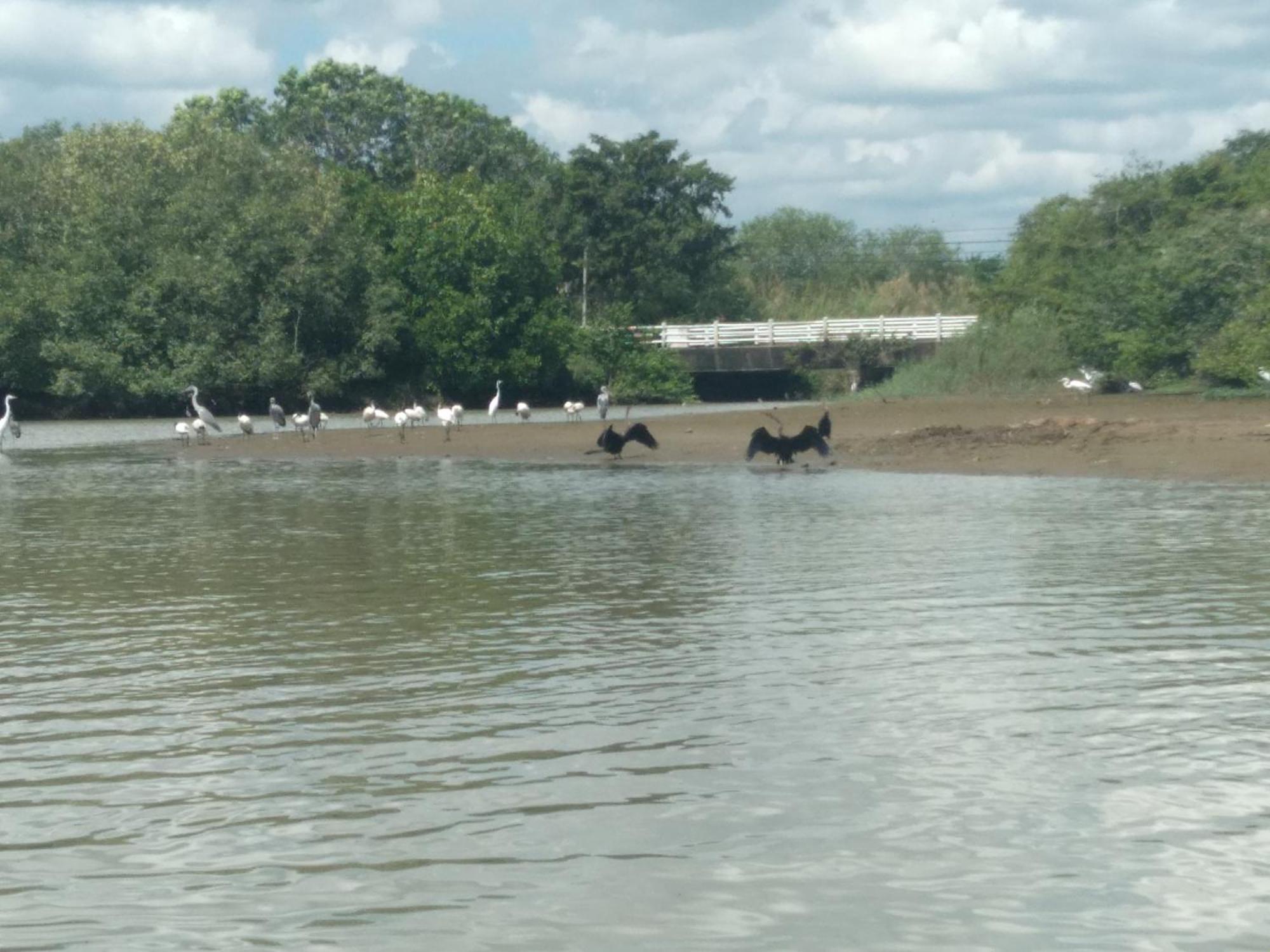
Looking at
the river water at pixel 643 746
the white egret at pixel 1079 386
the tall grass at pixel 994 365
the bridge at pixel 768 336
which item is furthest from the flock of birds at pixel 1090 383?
the river water at pixel 643 746

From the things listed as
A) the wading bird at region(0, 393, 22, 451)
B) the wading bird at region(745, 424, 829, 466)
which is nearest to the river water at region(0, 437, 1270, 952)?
the wading bird at region(745, 424, 829, 466)

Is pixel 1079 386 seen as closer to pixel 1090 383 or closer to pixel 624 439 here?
pixel 1090 383

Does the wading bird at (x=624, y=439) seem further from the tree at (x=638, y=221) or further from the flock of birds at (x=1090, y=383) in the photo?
the tree at (x=638, y=221)

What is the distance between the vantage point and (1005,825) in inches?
278

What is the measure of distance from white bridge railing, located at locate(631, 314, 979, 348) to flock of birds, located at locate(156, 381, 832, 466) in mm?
14610

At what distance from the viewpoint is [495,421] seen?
50875mm

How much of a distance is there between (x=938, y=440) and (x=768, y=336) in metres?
38.1

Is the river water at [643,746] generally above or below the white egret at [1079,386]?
below

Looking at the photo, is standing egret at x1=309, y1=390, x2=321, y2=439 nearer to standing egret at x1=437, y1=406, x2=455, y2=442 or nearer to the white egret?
standing egret at x1=437, y1=406, x2=455, y2=442

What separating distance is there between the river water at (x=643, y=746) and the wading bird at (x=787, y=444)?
12.1 m

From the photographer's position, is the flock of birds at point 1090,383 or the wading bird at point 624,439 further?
the flock of birds at point 1090,383

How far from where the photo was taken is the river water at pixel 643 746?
20.2 ft

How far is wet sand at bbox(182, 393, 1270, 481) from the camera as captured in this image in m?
27.2

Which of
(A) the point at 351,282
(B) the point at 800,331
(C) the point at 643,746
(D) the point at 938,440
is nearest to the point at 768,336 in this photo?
(B) the point at 800,331
